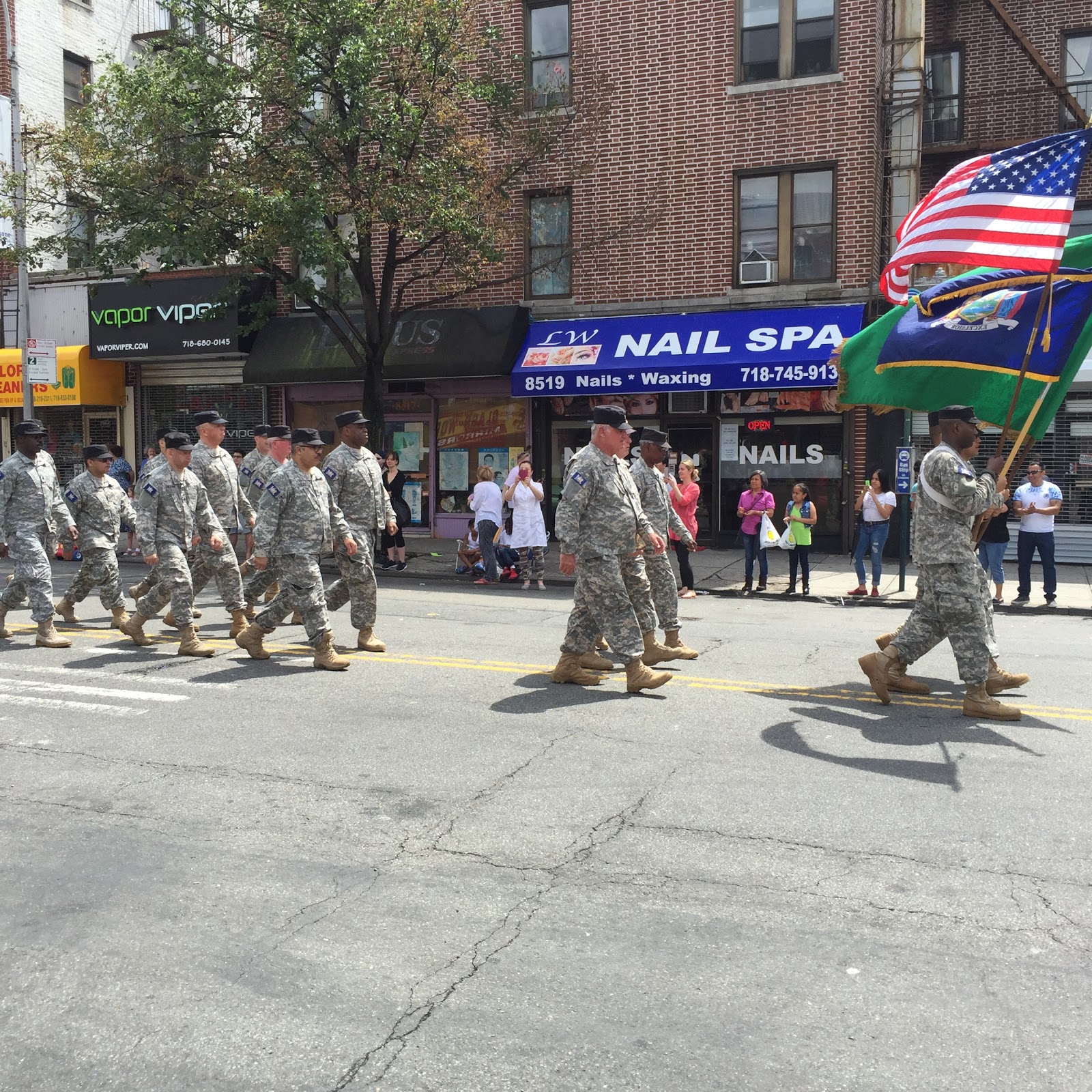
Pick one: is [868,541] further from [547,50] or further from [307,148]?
[547,50]

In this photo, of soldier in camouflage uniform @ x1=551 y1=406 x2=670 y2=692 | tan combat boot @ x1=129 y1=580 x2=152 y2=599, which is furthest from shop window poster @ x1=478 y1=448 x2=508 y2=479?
soldier in camouflage uniform @ x1=551 y1=406 x2=670 y2=692

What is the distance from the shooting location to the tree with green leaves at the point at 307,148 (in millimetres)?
15617

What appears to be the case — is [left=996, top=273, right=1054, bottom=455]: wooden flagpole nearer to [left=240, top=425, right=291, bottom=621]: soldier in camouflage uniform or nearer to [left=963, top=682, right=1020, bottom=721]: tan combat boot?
[left=963, top=682, right=1020, bottom=721]: tan combat boot

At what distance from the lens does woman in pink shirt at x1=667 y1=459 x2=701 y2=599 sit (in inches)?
538

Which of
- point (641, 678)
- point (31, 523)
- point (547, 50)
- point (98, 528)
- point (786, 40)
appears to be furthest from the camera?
point (547, 50)

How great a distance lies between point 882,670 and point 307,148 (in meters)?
12.8

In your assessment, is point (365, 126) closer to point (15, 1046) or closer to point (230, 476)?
point (230, 476)

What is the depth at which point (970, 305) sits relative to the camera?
26.6 feet

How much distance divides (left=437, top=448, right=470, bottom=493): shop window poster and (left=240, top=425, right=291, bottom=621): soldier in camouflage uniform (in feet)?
18.8

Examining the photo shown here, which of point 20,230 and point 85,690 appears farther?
point 20,230

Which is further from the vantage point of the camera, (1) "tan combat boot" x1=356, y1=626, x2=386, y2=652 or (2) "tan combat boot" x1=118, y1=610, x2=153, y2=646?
(2) "tan combat boot" x1=118, y1=610, x2=153, y2=646

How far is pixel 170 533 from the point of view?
9719mm

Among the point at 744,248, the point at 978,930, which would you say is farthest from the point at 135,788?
the point at 744,248

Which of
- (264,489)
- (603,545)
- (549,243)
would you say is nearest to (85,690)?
(264,489)
